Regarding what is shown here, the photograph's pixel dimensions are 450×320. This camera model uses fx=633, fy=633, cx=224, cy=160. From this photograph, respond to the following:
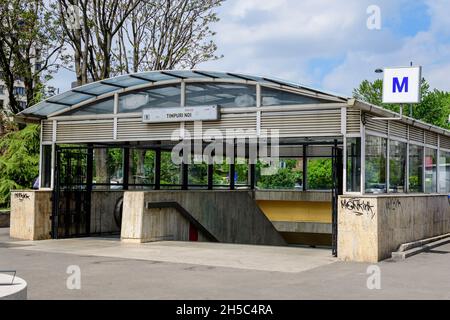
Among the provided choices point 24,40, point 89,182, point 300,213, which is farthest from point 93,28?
point 300,213

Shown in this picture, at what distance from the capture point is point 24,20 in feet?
91.8

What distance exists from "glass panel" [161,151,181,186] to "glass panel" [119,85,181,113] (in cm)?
594

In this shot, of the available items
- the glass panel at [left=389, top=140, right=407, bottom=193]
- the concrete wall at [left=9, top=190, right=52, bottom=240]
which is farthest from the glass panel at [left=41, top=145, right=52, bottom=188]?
the glass panel at [left=389, top=140, right=407, bottom=193]

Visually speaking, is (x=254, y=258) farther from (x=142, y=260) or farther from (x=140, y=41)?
(x=140, y=41)

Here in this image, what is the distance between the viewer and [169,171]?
78.2 ft

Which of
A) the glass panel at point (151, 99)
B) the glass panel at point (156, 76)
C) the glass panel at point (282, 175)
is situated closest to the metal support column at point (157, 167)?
the glass panel at point (282, 175)

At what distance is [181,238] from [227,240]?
14.2 feet

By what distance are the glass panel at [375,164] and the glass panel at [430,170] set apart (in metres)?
4.09

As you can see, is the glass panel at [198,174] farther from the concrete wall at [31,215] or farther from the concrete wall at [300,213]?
the concrete wall at [31,215]

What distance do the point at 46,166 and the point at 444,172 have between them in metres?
12.8

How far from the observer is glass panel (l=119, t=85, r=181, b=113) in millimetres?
16875

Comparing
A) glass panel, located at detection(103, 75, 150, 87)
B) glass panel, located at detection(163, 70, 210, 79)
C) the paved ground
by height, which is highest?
glass panel, located at detection(163, 70, 210, 79)

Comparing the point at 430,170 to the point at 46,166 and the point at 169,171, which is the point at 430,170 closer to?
the point at 169,171

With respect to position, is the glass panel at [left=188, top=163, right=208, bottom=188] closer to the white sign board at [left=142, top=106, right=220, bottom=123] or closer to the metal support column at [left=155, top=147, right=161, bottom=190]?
the metal support column at [left=155, top=147, right=161, bottom=190]
